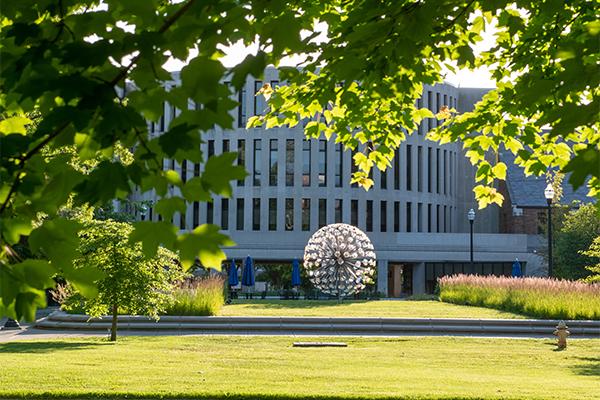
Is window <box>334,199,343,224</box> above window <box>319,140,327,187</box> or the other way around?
the other way around

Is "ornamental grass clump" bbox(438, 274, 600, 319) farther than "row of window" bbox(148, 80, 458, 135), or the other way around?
"row of window" bbox(148, 80, 458, 135)

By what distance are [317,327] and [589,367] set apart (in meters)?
8.80

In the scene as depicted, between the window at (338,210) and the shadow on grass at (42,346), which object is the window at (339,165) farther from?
the shadow on grass at (42,346)

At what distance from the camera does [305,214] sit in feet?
186

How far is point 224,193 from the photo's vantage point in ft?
10.1

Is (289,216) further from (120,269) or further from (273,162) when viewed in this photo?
(120,269)

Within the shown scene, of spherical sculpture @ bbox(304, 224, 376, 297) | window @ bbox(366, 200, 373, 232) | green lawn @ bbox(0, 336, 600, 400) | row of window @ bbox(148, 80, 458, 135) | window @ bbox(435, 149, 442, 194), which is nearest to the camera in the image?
green lawn @ bbox(0, 336, 600, 400)

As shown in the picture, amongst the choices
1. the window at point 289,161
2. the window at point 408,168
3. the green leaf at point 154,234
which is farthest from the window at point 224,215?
the green leaf at point 154,234

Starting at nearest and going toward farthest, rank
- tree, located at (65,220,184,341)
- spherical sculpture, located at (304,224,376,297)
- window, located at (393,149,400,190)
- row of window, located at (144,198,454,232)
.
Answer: tree, located at (65,220,184,341), spherical sculpture, located at (304,224,376,297), row of window, located at (144,198,454,232), window, located at (393,149,400,190)

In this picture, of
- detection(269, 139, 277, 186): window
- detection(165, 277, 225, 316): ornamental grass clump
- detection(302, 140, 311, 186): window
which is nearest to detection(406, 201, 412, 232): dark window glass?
detection(302, 140, 311, 186): window

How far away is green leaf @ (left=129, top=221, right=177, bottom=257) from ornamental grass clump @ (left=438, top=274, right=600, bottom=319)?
22.4 metres

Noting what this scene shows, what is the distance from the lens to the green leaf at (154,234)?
3.06 metres

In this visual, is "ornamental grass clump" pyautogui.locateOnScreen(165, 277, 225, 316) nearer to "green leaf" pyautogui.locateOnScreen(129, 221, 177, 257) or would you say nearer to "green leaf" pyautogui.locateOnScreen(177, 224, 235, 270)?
"green leaf" pyautogui.locateOnScreen(129, 221, 177, 257)

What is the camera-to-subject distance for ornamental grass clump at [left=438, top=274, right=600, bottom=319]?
941 inches
